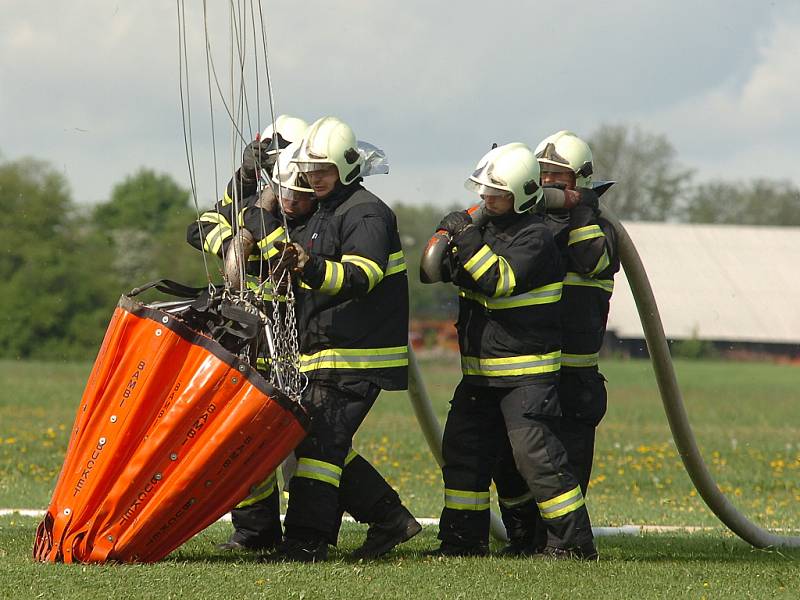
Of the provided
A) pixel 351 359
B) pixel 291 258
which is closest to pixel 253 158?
pixel 291 258

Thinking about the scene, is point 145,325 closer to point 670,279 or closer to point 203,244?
point 203,244

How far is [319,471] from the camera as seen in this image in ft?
21.4

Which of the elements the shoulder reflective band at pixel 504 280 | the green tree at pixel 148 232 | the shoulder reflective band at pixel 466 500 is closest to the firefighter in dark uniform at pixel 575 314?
the shoulder reflective band at pixel 466 500

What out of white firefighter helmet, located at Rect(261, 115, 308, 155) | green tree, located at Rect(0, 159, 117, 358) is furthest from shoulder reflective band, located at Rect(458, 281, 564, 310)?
green tree, located at Rect(0, 159, 117, 358)

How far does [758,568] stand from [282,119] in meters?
3.60

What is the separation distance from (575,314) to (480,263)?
3.25ft

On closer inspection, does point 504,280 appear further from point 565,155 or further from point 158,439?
point 158,439

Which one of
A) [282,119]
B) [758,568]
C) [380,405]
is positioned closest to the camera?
[758,568]

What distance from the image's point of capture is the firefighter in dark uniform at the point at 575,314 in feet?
23.8

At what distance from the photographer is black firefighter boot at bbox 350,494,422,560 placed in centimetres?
685

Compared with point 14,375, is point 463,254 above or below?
above

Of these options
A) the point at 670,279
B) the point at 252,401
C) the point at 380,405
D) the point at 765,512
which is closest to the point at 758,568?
the point at 252,401

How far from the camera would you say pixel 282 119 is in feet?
25.7

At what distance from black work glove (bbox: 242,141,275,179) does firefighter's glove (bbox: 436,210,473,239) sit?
1.06 metres
